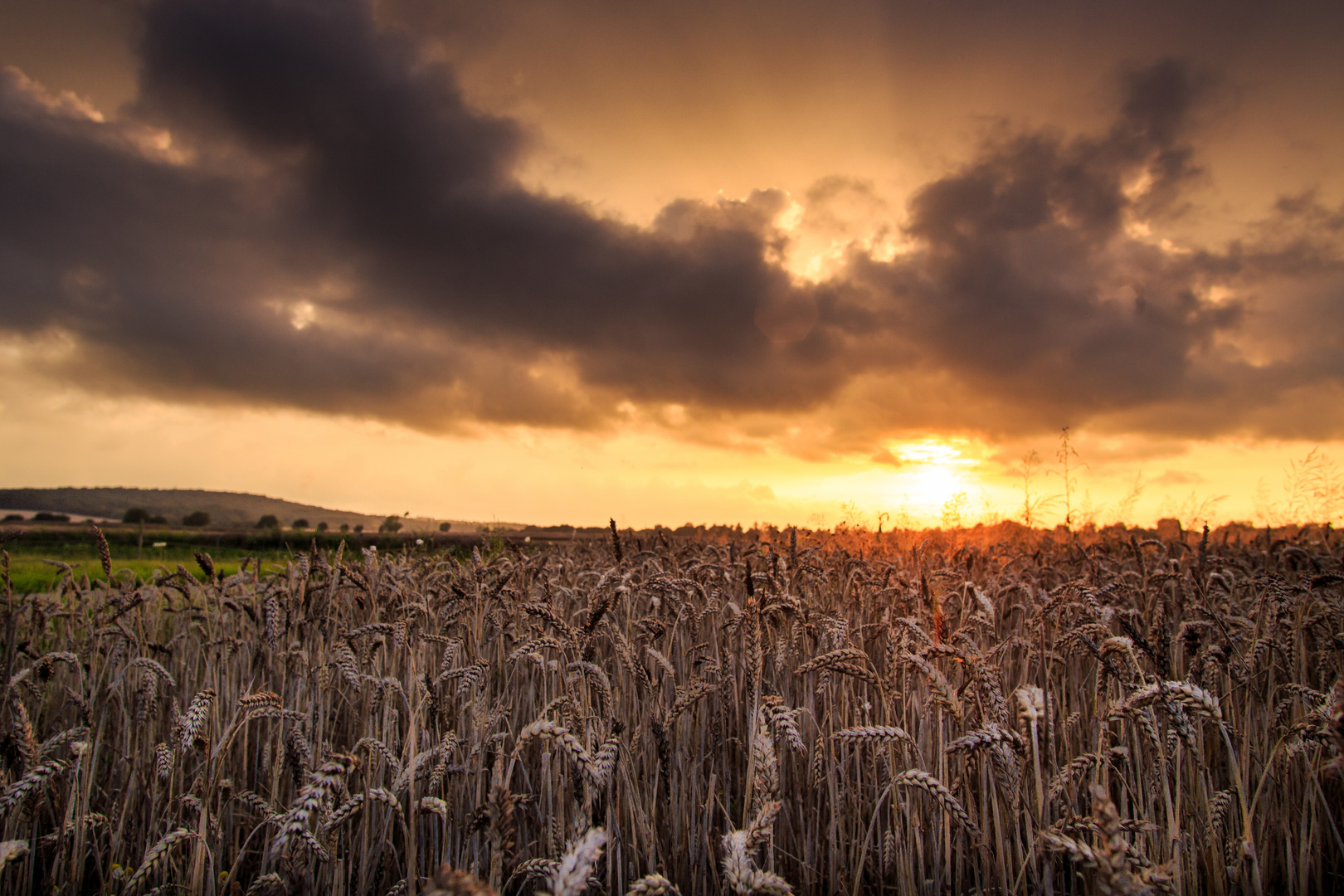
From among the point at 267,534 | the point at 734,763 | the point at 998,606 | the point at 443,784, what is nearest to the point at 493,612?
the point at 443,784

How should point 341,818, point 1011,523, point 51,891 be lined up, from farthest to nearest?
point 1011,523
point 51,891
point 341,818

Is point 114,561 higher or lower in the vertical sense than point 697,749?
lower

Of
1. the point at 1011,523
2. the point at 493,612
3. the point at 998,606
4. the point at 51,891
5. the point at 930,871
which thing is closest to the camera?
the point at 51,891

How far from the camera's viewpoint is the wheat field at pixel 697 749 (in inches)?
93.4

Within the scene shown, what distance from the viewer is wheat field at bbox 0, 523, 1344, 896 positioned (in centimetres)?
237

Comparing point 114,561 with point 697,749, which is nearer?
point 697,749

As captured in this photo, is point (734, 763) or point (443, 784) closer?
point (443, 784)

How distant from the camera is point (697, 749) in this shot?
153 inches

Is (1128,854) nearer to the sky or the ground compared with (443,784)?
nearer to the sky

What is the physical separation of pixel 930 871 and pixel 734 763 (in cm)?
134

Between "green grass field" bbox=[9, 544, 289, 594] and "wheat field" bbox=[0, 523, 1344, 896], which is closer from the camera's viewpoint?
"wheat field" bbox=[0, 523, 1344, 896]

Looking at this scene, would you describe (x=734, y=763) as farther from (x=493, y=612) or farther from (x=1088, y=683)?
(x=1088, y=683)

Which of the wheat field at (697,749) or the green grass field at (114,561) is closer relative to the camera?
the wheat field at (697,749)

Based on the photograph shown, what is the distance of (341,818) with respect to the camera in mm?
2262
